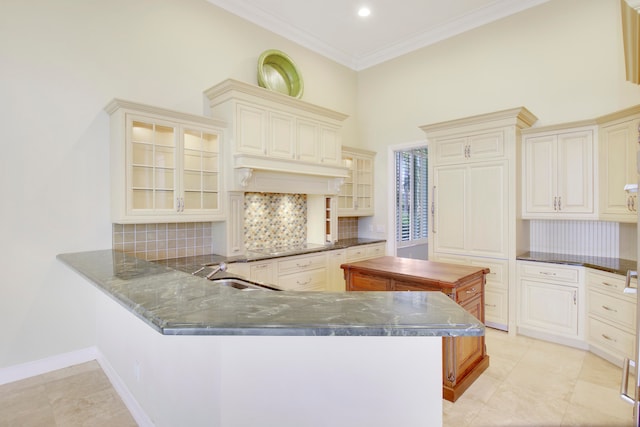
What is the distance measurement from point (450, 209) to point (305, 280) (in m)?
2.01

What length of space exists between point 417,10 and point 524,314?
385cm

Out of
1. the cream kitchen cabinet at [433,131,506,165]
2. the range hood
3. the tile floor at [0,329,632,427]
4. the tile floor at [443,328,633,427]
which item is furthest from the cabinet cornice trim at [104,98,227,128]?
the tile floor at [443,328,633,427]

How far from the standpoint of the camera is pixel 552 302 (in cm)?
344

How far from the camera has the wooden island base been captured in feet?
7.98

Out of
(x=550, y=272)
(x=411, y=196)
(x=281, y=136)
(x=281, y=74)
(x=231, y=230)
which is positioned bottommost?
(x=550, y=272)

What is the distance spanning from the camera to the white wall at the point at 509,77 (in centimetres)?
351

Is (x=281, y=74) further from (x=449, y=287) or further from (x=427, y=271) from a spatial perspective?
(x=449, y=287)

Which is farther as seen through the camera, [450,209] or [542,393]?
[450,209]

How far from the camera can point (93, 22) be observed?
307cm

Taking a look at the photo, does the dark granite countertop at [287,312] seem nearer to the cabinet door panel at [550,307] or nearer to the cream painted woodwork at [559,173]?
the cabinet door panel at [550,307]

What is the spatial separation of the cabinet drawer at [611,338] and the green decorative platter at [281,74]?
4085 mm

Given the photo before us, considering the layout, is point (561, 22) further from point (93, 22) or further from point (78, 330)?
point (78, 330)

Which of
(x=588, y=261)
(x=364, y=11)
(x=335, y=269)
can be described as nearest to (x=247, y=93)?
(x=364, y=11)

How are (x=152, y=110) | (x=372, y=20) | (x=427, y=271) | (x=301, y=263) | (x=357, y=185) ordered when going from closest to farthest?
(x=427, y=271) < (x=152, y=110) < (x=301, y=263) < (x=372, y=20) < (x=357, y=185)
